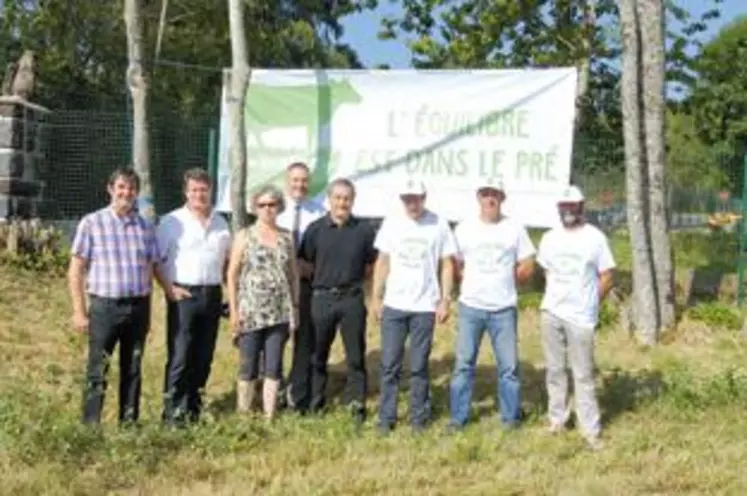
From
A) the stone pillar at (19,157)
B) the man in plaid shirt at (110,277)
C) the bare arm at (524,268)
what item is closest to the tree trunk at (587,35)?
the stone pillar at (19,157)

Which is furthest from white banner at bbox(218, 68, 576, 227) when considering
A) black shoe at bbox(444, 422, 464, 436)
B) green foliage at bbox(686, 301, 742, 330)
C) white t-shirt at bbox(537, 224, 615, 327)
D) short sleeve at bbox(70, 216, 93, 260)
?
short sleeve at bbox(70, 216, 93, 260)

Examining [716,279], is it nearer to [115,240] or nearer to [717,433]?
[717,433]

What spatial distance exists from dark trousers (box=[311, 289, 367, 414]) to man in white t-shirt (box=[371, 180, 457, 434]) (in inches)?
6.2

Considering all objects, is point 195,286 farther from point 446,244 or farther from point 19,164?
point 19,164

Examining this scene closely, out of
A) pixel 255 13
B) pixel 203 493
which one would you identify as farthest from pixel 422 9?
pixel 203 493

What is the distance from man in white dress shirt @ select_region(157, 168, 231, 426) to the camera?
672 centimetres

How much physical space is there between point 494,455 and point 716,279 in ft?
18.1

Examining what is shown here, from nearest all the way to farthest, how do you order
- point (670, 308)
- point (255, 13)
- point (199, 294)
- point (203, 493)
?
point (203, 493) < point (199, 294) < point (670, 308) < point (255, 13)

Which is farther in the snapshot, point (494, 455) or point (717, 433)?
point (717, 433)

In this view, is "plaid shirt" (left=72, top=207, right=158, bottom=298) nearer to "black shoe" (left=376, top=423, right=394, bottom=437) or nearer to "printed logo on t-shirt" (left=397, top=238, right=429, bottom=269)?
"printed logo on t-shirt" (left=397, top=238, right=429, bottom=269)

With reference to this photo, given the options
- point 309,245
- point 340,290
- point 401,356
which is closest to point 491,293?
point 401,356

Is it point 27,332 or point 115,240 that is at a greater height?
point 115,240

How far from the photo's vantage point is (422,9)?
66.7ft

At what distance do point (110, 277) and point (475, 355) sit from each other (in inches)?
89.0
